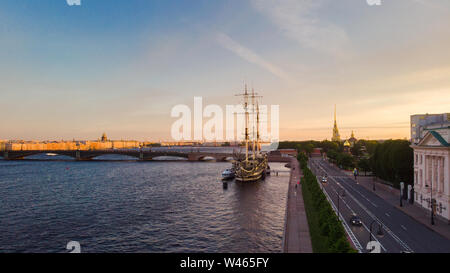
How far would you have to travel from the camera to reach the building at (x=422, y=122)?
43.3 meters

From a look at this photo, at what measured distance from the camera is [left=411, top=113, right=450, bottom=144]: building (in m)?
43.3

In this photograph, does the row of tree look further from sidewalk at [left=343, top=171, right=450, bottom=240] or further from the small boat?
the small boat

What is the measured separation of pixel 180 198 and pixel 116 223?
1702 centimetres

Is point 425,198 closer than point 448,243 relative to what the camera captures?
No

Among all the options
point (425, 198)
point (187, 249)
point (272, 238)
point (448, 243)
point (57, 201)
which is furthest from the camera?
point (57, 201)

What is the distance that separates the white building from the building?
9.01ft

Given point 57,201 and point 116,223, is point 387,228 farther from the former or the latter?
point 57,201

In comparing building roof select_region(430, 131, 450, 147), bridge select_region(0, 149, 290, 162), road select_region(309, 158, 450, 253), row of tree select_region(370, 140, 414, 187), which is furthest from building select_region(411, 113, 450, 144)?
bridge select_region(0, 149, 290, 162)

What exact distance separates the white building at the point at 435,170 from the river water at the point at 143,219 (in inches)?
763

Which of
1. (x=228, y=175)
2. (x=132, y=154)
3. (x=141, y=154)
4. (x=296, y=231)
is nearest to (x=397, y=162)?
(x=296, y=231)

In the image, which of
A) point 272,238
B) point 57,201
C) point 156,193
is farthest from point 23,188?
point 272,238

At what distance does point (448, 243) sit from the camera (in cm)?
2664

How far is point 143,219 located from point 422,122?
46599 mm
